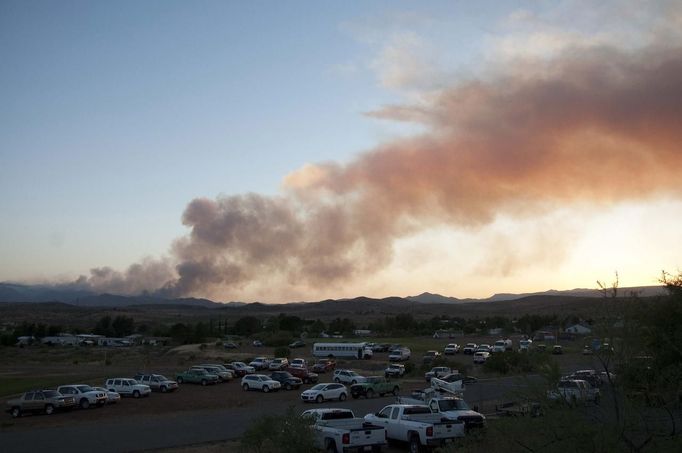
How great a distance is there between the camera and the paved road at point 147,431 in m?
27.8

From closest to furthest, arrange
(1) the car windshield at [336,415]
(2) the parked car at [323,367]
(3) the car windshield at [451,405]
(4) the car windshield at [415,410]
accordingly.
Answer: (1) the car windshield at [336,415] → (4) the car windshield at [415,410] → (3) the car windshield at [451,405] → (2) the parked car at [323,367]

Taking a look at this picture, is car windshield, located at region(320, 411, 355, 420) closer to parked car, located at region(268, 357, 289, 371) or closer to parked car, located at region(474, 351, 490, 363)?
parked car, located at region(268, 357, 289, 371)

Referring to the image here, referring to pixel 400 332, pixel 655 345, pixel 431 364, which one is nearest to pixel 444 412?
pixel 655 345

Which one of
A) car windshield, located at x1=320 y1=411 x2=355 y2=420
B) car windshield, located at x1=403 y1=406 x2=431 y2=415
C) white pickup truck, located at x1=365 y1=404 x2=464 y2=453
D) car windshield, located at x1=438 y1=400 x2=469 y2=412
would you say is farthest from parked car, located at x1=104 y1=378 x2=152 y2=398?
car windshield, located at x1=403 y1=406 x2=431 y2=415

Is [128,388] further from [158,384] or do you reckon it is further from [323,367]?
[323,367]

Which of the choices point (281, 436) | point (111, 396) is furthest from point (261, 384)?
point (281, 436)

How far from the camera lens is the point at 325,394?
143 ft

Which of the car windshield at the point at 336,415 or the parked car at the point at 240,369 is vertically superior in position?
the car windshield at the point at 336,415

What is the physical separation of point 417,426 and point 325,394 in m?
21.2

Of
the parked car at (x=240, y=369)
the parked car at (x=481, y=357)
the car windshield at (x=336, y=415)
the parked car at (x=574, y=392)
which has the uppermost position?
the parked car at (x=574, y=392)

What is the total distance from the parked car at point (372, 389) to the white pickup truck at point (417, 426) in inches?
790

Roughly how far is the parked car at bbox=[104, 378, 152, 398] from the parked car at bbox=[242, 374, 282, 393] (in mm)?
7832

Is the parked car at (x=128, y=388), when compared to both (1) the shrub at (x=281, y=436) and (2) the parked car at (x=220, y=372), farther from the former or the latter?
(1) the shrub at (x=281, y=436)

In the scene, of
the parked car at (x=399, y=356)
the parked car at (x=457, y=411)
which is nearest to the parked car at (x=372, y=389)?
the parked car at (x=457, y=411)
